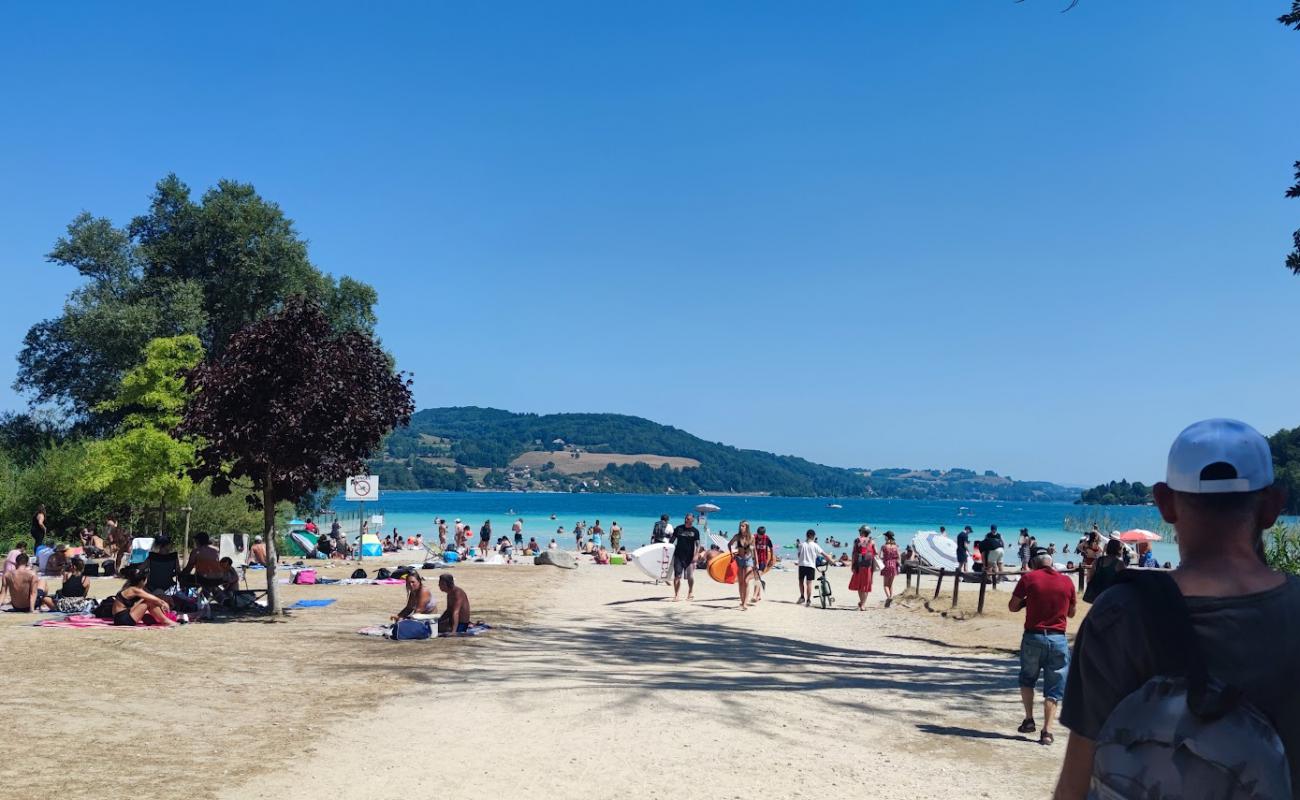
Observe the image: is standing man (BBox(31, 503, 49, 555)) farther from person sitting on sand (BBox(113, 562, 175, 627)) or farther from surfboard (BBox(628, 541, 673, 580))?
surfboard (BBox(628, 541, 673, 580))

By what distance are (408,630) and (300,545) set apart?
19.4 metres

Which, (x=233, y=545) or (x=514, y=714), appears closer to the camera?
(x=514, y=714)

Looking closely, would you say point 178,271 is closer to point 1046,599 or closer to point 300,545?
point 300,545

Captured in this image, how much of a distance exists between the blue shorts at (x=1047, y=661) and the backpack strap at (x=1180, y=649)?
702 centimetres

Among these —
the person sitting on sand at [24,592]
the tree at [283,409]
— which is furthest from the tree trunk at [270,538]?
the person sitting on sand at [24,592]

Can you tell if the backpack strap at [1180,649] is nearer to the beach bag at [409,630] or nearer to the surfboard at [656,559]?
the beach bag at [409,630]

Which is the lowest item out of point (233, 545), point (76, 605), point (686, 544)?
point (76, 605)

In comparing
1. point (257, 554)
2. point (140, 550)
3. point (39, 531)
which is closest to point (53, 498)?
point (39, 531)

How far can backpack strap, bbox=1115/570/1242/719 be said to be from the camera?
2105 millimetres

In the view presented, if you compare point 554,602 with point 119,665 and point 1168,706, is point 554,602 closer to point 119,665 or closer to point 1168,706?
point 119,665

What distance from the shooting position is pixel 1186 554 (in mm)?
2348

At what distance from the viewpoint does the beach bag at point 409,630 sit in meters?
13.6

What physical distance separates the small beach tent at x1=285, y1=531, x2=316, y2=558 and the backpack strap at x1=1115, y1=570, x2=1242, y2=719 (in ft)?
104

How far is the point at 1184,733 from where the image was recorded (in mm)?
2107
